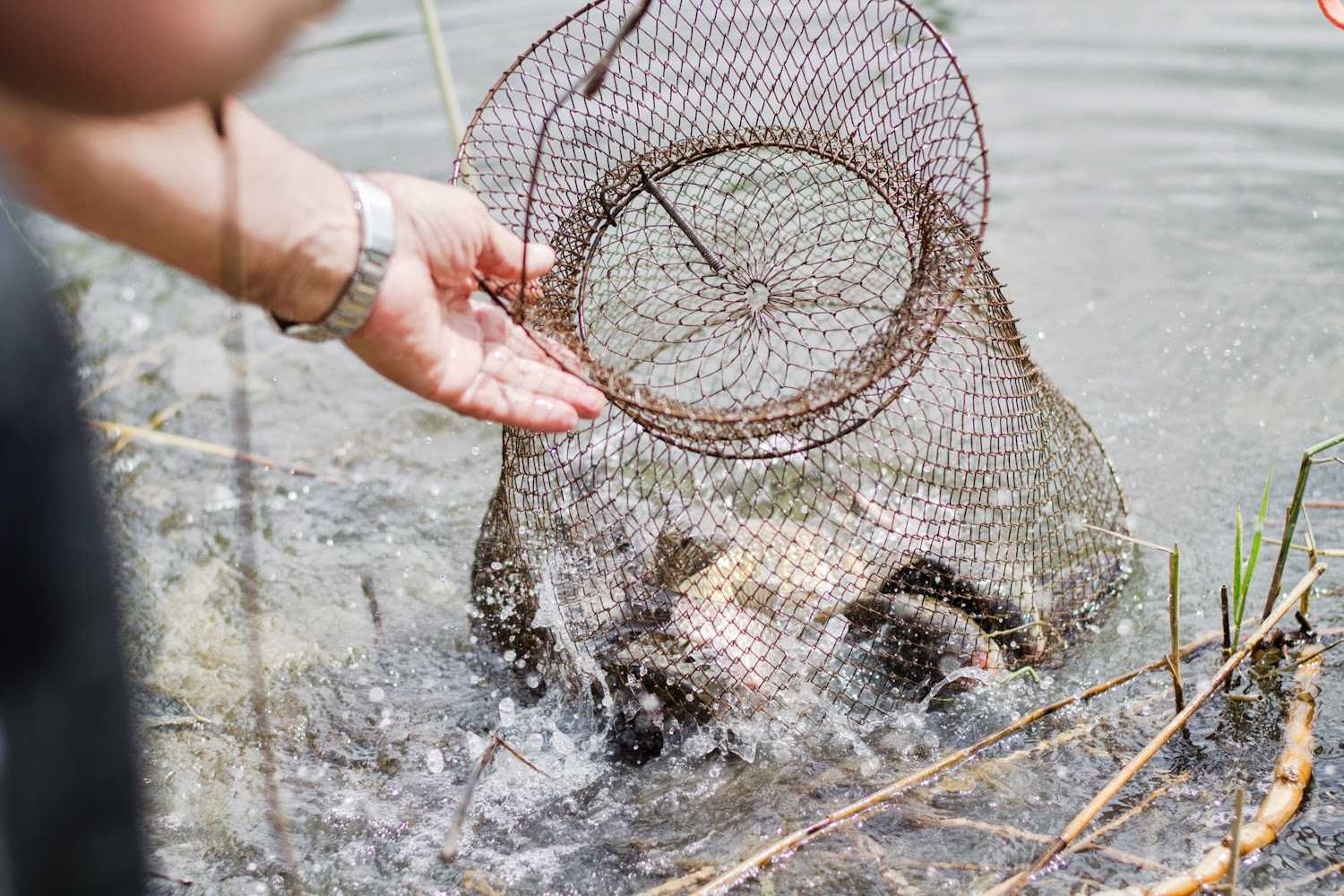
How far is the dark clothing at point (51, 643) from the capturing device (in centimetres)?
108

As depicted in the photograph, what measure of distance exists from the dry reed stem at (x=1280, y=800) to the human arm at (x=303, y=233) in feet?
5.02

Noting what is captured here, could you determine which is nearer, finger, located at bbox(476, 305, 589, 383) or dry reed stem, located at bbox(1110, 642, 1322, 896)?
dry reed stem, located at bbox(1110, 642, 1322, 896)

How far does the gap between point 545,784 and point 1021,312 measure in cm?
295

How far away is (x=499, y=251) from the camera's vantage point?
95.8 inches

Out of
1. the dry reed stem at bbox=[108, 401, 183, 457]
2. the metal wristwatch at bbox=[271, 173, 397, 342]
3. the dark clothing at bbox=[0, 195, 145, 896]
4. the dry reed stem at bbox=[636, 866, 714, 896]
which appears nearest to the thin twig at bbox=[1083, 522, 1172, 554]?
the dry reed stem at bbox=[636, 866, 714, 896]

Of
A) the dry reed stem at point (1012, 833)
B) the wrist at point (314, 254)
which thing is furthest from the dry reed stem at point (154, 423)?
the dry reed stem at point (1012, 833)

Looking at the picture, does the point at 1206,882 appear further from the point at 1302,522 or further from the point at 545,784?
the point at 1302,522

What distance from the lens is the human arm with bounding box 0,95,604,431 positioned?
1724 mm

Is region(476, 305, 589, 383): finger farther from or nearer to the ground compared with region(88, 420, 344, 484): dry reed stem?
farther from the ground

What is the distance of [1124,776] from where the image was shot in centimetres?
232

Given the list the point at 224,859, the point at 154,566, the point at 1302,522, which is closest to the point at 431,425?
the point at 154,566

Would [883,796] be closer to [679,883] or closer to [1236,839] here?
[679,883]

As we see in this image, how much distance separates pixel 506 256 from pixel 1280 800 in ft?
6.76

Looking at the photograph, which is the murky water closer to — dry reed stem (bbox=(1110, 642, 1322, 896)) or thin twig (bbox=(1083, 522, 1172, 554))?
dry reed stem (bbox=(1110, 642, 1322, 896))
